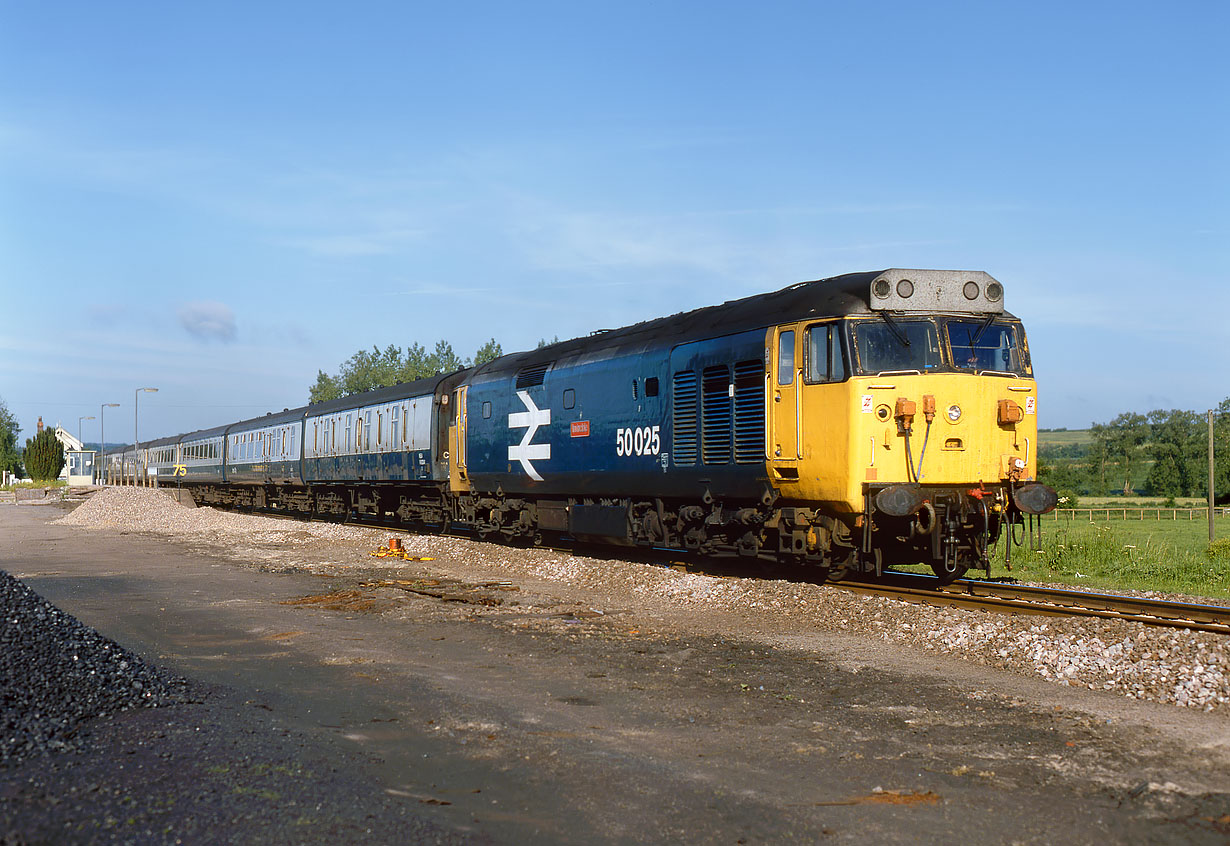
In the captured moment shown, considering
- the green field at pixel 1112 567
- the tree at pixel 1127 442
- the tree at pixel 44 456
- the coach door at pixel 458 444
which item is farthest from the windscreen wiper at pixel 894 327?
the tree at pixel 1127 442

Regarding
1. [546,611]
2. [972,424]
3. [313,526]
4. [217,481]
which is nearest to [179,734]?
[546,611]

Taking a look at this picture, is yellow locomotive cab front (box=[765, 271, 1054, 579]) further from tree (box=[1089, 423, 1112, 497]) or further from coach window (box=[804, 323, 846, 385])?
tree (box=[1089, 423, 1112, 497])

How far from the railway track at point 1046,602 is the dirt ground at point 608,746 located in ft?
6.02

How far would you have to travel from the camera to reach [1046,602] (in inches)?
497

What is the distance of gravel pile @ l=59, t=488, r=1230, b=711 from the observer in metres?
8.89

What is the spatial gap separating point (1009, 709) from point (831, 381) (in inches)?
213

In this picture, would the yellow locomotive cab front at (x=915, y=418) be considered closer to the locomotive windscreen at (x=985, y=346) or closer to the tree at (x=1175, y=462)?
the locomotive windscreen at (x=985, y=346)

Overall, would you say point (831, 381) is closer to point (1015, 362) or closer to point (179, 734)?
point (1015, 362)

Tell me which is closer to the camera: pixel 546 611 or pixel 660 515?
pixel 546 611

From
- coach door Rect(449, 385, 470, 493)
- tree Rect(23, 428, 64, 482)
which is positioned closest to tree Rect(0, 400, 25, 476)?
tree Rect(23, 428, 64, 482)

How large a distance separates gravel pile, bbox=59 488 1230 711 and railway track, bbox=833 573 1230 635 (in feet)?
1.79

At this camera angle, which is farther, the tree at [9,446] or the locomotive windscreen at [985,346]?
the tree at [9,446]

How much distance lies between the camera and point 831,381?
12703 millimetres

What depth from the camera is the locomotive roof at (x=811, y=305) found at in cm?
1279
